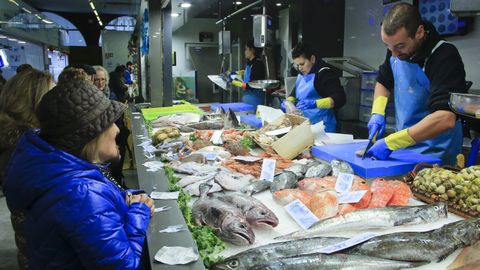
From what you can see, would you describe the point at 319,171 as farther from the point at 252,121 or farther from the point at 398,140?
the point at 252,121

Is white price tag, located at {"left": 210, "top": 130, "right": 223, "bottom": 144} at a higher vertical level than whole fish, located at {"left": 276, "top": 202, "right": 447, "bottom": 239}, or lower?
higher

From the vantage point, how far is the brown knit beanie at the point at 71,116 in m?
1.35

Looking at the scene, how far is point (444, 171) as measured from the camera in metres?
2.04

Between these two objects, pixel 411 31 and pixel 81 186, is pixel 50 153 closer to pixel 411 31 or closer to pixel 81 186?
pixel 81 186

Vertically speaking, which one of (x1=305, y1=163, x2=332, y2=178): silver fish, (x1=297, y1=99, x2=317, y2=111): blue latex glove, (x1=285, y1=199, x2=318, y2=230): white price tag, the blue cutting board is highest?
(x1=297, y1=99, x2=317, y2=111): blue latex glove

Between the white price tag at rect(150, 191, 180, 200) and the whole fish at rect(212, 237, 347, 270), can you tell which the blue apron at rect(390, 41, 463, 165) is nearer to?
the whole fish at rect(212, 237, 347, 270)

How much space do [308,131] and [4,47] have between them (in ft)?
33.7

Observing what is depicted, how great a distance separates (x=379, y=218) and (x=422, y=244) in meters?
0.28

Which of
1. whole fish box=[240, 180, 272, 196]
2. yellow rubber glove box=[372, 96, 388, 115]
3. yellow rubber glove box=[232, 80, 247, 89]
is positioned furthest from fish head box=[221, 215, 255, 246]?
yellow rubber glove box=[232, 80, 247, 89]

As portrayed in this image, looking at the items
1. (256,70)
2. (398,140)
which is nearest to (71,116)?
(398,140)

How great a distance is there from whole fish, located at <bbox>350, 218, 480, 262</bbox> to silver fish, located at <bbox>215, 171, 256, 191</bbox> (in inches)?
35.9

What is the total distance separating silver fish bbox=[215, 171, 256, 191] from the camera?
223 centimetres

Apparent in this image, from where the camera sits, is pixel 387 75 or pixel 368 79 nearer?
pixel 387 75

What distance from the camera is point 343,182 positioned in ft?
7.13
